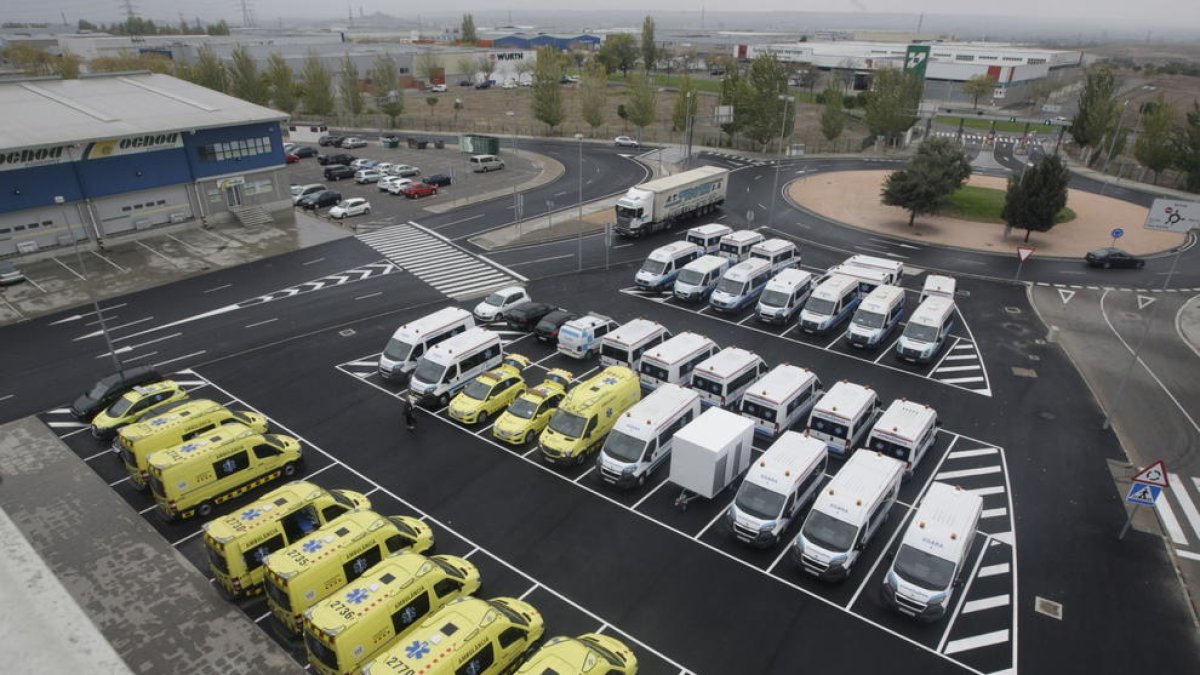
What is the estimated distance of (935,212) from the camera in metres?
57.4

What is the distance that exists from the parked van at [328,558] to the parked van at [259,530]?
0.92m

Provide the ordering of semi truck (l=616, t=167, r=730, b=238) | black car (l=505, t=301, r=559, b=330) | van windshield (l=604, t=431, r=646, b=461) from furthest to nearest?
semi truck (l=616, t=167, r=730, b=238)
black car (l=505, t=301, r=559, b=330)
van windshield (l=604, t=431, r=646, b=461)

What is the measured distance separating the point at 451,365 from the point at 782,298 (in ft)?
62.6

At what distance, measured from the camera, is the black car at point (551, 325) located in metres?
35.2

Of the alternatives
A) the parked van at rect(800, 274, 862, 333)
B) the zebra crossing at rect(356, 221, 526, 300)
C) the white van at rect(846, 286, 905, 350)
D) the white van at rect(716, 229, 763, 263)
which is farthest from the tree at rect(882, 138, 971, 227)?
the zebra crossing at rect(356, 221, 526, 300)

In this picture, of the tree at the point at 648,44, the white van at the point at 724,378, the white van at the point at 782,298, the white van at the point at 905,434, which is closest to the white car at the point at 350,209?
→ the white van at the point at 782,298

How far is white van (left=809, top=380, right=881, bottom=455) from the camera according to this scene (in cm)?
2562

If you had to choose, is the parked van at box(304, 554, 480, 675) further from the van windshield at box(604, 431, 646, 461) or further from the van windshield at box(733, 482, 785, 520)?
the van windshield at box(733, 482, 785, 520)

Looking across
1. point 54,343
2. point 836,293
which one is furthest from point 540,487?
point 54,343

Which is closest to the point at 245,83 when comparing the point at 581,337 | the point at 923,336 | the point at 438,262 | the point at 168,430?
the point at 438,262

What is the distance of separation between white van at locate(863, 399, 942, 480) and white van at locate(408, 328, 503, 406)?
17.0m

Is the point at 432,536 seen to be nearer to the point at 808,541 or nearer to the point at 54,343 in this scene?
the point at 808,541

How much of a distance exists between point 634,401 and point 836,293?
50.6ft

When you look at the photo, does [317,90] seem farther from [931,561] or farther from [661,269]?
[931,561]
